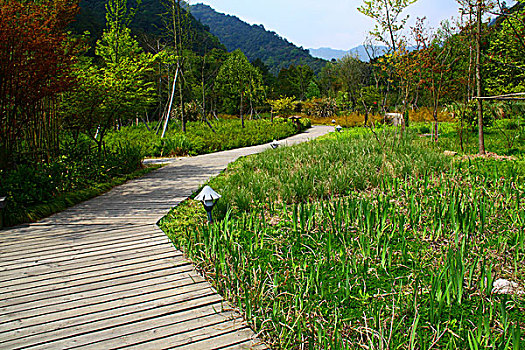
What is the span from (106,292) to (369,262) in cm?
183

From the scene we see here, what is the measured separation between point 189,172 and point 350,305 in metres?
5.20

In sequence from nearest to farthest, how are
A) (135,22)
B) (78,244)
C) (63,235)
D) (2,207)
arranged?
(78,244) → (63,235) → (2,207) → (135,22)

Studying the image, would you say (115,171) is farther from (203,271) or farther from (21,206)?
(203,271)

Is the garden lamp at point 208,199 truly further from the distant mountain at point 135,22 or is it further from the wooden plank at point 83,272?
the distant mountain at point 135,22

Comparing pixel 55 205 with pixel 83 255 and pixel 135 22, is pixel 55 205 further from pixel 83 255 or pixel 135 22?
pixel 135 22

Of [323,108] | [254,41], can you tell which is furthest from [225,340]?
[254,41]

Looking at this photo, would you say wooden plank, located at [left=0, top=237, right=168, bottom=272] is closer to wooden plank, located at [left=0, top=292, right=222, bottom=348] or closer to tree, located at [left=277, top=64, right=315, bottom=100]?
wooden plank, located at [left=0, top=292, right=222, bottom=348]

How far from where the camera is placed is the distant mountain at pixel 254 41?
68938mm

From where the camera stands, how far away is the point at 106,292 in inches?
95.8

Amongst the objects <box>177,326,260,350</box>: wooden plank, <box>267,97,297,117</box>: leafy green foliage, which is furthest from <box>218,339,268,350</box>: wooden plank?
<box>267,97,297,117</box>: leafy green foliage

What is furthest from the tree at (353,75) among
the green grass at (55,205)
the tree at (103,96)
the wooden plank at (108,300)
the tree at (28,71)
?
the wooden plank at (108,300)

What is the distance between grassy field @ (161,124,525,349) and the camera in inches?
72.4

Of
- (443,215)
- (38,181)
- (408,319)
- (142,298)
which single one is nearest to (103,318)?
(142,298)

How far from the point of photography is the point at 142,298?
92.4 inches
